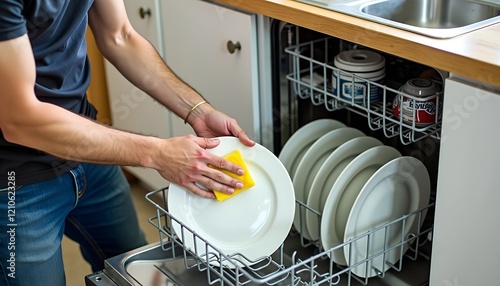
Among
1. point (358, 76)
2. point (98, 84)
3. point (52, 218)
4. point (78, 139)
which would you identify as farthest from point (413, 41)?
point (98, 84)

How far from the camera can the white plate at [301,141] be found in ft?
5.29

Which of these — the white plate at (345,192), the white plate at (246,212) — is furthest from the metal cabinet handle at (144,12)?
the white plate at (345,192)

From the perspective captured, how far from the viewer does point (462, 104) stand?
3.87 ft

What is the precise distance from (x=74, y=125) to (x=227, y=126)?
339mm

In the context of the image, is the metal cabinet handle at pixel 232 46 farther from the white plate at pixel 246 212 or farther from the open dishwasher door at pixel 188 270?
the open dishwasher door at pixel 188 270

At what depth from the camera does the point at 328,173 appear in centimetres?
152

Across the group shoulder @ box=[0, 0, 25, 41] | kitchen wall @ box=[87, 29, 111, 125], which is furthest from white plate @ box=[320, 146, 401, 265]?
kitchen wall @ box=[87, 29, 111, 125]

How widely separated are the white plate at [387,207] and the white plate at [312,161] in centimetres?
15

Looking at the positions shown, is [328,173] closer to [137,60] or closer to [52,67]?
[137,60]

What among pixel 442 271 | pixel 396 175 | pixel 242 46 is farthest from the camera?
pixel 242 46

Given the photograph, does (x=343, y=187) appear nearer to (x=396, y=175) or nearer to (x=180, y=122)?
(x=396, y=175)

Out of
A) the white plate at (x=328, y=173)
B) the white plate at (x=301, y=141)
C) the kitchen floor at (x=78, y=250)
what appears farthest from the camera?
the kitchen floor at (x=78, y=250)

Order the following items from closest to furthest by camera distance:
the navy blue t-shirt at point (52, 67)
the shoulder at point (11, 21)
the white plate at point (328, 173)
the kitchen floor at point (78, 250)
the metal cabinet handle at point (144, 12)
→ the shoulder at point (11, 21), the navy blue t-shirt at point (52, 67), the white plate at point (328, 173), the metal cabinet handle at point (144, 12), the kitchen floor at point (78, 250)

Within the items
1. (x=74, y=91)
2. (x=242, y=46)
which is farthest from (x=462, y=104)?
(x=74, y=91)
